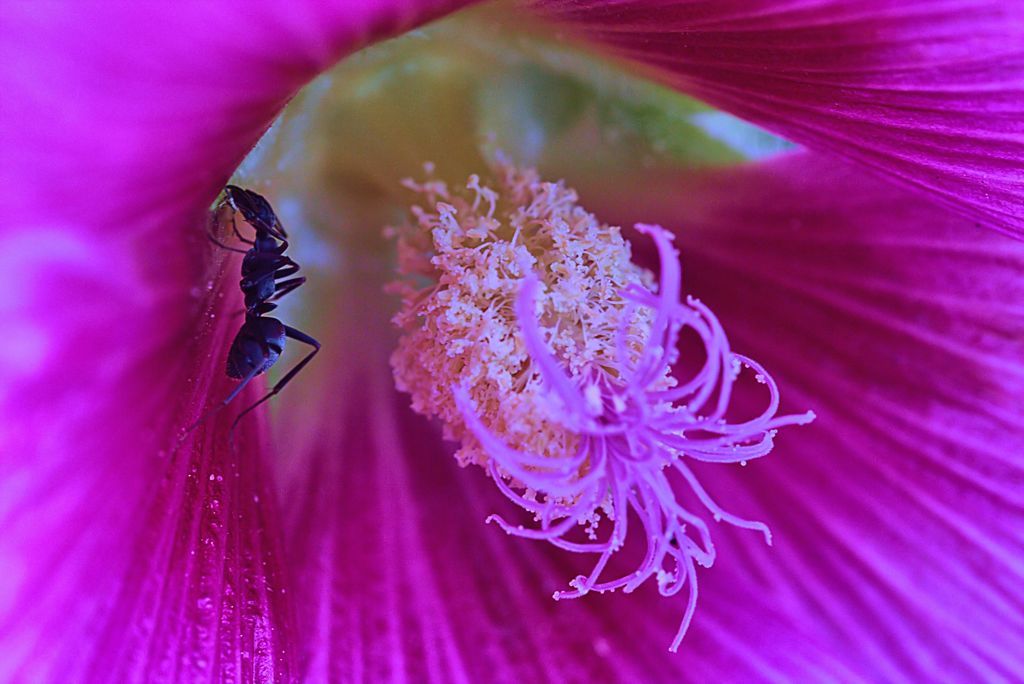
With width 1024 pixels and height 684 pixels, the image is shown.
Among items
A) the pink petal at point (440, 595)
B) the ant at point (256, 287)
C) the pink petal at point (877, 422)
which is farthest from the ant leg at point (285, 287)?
the pink petal at point (877, 422)

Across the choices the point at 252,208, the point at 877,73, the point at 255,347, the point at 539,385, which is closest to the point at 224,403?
the point at 255,347

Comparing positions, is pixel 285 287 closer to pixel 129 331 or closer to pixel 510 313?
pixel 510 313

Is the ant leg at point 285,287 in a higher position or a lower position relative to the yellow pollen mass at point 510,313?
higher

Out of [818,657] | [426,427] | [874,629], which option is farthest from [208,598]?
[874,629]

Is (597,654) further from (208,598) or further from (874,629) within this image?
(208,598)

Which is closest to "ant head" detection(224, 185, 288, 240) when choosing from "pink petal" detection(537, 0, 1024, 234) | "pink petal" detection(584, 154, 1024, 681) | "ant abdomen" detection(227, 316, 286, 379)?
"ant abdomen" detection(227, 316, 286, 379)

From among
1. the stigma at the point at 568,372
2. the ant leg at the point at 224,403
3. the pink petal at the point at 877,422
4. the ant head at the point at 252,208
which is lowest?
the pink petal at the point at 877,422

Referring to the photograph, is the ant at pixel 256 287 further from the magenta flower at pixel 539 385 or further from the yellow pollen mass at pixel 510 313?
the yellow pollen mass at pixel 510 313
